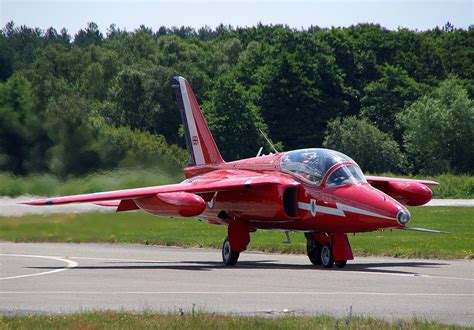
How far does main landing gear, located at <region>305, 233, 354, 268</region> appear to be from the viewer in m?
24.6

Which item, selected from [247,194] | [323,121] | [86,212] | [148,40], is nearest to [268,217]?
[247,194]

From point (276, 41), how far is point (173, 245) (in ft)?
205

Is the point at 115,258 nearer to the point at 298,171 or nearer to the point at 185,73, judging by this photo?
the point at 298,171

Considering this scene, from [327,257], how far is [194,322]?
9952 mm

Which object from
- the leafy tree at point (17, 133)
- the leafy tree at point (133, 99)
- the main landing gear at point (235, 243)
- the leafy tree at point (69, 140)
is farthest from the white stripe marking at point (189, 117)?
the leafy tree at point (133, 99)

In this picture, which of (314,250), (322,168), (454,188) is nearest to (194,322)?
(322,168)

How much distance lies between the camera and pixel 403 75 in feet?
296

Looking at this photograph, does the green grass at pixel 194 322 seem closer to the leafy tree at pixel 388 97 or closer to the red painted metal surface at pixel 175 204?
the red painted metal surface at pixel 175 204

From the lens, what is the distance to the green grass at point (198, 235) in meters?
26.8

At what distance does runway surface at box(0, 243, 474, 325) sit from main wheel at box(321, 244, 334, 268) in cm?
34

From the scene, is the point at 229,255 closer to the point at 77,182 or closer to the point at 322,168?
the point at 322,168

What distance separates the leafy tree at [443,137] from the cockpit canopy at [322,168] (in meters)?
52.2

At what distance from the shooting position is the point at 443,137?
7806 cm

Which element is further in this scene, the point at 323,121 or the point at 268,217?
the point at 323,121
